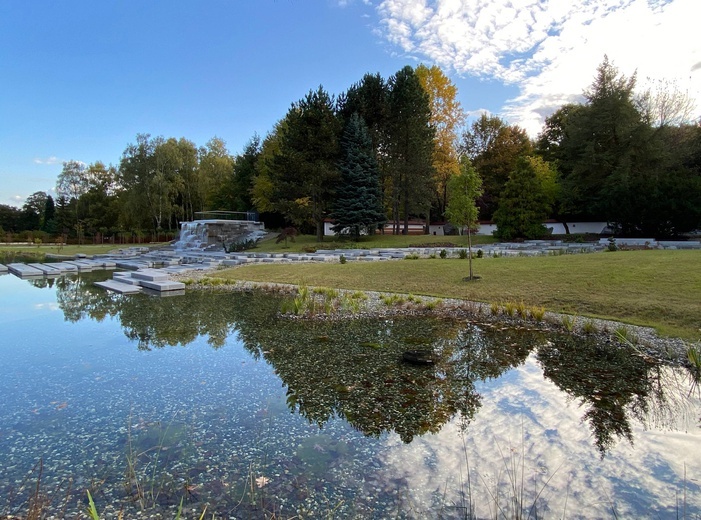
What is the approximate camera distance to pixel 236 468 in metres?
3.51

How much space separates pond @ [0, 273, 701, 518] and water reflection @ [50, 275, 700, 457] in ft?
0.11

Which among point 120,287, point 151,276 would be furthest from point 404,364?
point 151,276

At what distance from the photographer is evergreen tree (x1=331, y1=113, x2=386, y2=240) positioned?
26.3 meters

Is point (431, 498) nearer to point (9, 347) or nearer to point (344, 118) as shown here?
point (9, 347)

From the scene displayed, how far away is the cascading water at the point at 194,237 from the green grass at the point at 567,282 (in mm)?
17345

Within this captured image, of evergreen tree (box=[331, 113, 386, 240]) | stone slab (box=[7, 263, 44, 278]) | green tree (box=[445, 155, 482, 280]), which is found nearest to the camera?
green tree (box=[445, 155, 482, 280])

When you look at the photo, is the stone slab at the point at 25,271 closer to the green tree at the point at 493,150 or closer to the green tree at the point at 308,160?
the green tree at the point at 308,160

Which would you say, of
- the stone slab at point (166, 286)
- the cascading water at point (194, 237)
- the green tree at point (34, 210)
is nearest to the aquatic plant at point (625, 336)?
the stone slab at point (166, 286)

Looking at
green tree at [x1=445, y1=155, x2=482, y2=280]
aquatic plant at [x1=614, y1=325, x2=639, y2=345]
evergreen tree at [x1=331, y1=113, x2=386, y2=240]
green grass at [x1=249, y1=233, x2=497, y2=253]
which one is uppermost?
evergreen tree at [x1=331, y1=113, x2=386, y2=240]

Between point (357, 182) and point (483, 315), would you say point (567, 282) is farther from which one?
point (357, 182)

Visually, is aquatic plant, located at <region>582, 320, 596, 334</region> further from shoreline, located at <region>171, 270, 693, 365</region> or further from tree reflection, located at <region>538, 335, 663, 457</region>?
tree reflection, located at <region>538, 335, 663, 457</region>

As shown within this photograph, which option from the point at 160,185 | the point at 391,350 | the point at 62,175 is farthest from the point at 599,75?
the point at 62,175

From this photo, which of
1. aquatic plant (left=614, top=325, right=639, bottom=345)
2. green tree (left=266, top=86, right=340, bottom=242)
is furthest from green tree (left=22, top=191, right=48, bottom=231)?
aquatic plant (left=614, top=325, right=639, bottom=345)

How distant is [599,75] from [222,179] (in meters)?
37.8
